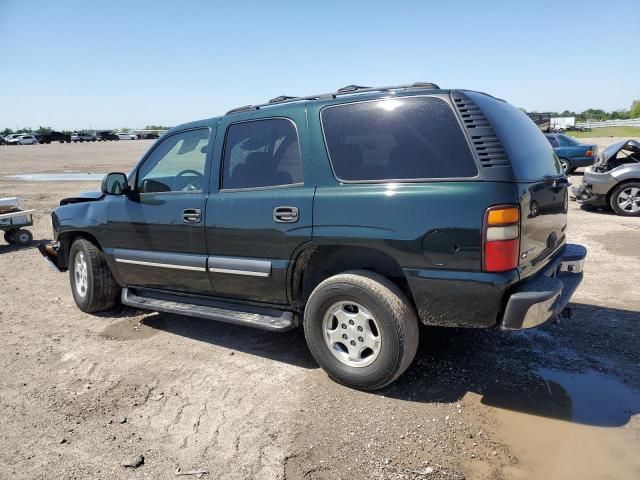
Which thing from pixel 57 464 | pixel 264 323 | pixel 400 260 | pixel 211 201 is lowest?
pixel 57 464

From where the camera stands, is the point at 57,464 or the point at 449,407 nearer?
the point at 57,464

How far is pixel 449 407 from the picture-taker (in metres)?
3.28

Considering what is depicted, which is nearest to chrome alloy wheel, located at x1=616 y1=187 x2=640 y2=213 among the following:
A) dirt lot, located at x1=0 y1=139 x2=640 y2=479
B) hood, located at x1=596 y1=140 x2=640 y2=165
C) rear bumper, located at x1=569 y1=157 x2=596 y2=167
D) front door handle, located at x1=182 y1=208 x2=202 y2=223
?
hood, located at x1=596 y1=140 x2=640 y2=165

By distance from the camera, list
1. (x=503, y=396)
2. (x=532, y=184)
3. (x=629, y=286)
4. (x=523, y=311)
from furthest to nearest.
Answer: (x=629, y=286) < (x=503, y=396) < (x=532, y=184) < (x=523, y=311)

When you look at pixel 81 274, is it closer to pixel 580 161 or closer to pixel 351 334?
pixel 351 334

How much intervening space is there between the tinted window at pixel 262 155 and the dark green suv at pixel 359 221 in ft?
0.04

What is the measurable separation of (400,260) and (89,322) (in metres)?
3.44

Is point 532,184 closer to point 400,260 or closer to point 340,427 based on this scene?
point 400,260

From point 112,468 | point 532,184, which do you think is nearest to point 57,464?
point 112,468

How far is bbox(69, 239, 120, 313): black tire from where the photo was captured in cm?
508

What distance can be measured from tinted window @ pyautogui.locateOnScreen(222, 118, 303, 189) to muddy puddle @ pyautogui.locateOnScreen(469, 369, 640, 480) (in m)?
2.11

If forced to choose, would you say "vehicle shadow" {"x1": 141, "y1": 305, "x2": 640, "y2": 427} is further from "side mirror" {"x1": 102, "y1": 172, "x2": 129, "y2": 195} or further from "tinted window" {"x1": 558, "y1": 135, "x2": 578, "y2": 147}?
"tinted window" {"x1": 558, "y1": 135, "x2": 578, "y2": 147}

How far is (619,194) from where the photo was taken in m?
10.1

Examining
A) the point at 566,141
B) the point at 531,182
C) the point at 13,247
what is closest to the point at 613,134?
the point at 566,141
